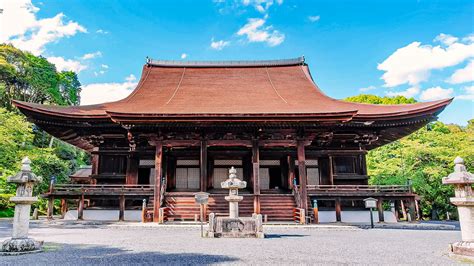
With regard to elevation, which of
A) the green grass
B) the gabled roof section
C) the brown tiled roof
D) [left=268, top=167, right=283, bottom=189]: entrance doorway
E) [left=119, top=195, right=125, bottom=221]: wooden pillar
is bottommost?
the green grass

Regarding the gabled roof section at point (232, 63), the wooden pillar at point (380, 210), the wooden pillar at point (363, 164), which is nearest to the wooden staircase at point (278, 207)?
the wooden pillar at point (380, 210)

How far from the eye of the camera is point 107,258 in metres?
5.42

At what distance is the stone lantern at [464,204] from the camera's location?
5.59 meters

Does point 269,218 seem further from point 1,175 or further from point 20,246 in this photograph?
point 1,175

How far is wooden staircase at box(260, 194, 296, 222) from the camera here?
12.6 m

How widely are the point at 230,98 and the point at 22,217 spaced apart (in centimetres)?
1160

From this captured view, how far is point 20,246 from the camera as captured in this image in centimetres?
603

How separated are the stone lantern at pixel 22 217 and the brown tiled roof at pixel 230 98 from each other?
5.92 metres

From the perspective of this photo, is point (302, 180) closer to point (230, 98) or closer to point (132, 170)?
point (230, 98)

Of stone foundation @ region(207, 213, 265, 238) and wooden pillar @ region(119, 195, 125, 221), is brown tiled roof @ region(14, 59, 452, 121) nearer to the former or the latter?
wooden pillar @ region(119, 195, 125, 221)

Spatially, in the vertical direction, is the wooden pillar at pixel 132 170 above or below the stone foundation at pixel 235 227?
above

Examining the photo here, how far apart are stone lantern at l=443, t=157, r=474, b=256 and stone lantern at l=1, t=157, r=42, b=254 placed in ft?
28.6

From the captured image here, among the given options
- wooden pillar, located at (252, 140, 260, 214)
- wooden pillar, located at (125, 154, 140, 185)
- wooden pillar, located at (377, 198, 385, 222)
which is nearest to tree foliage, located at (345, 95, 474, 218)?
wooden pillar, located at (377, 198, 385, 222)

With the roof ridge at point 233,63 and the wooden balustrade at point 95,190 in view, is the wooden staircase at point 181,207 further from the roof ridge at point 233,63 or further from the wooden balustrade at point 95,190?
the roof ridge at point 233,63
